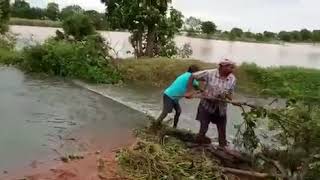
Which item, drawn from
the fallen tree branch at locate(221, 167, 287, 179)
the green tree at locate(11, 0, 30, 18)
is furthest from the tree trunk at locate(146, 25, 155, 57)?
the green tree at locate(11, 0, 30, 18)

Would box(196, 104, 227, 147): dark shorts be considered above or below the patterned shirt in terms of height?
below

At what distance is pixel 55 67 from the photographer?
77.5 ft

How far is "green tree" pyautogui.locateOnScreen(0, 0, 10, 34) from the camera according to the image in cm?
3406

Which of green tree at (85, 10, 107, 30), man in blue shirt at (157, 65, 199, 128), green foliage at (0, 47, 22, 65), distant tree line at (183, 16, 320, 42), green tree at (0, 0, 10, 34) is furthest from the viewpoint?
distant tree line at (183, 16, 320, 42)

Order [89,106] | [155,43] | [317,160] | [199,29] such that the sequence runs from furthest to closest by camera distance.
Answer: [199,29]
[155,43]
[89,106]
[317,160]

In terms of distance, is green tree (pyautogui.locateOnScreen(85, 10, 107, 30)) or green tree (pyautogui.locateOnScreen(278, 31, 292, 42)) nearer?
green tree (pyautogui.locateOnScreen(85, 10, 107, 30))

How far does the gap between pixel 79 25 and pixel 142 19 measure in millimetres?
2803

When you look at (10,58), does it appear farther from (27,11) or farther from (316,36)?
(27,11)

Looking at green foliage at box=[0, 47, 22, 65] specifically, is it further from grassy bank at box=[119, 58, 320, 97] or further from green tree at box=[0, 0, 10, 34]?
green tree at box=[0, 0, 10, 34]

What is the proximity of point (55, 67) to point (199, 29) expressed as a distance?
19099 millimetres

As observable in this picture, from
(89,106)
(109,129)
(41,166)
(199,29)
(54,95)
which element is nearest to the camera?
(41,166)

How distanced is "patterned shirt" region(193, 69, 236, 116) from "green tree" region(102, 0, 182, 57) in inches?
612

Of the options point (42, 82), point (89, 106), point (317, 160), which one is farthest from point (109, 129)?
point (42, 82)

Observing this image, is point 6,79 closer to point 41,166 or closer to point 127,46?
point 127,46
